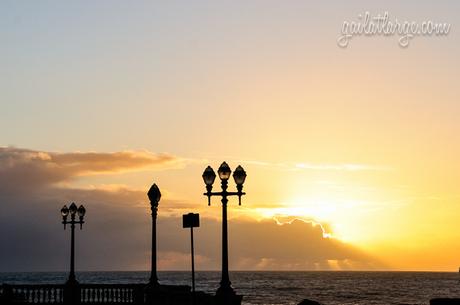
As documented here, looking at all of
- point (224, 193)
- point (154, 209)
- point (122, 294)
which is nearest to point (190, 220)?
point (224, 193)

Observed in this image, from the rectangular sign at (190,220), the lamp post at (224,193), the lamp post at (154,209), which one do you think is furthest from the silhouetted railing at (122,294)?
the rectangular sign at (190,220)

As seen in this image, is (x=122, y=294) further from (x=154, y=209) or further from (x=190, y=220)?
(x=190, y=220)

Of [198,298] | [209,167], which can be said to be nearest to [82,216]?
[198,298]

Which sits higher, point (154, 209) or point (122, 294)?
point (154, 209)

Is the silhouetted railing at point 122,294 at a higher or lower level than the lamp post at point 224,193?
lower

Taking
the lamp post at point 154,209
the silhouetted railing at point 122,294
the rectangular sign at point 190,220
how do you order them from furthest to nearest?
the silhouetted railing at point 122,294
the lamp post at point 154,209
the rectangular sign at point 190,220

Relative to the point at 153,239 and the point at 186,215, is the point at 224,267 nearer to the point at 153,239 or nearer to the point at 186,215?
the point at 186,215

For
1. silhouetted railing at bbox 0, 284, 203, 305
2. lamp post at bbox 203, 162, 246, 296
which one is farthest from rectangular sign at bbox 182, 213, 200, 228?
silhouetted railing at bbox 0, 284, 203, 305

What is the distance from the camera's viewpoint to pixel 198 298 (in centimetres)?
2916

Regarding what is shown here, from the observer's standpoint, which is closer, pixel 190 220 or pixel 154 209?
pixel 190 220

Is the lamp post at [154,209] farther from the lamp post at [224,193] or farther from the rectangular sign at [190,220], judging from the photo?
the rectangular sign at [190,220]

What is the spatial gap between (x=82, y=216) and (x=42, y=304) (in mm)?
6675

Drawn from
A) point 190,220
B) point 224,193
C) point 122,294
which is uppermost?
point 224,193

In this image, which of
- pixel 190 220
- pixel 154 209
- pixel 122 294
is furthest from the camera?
pixel 122 294
